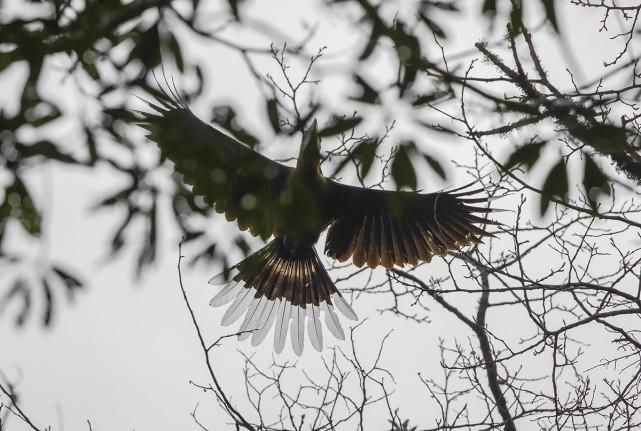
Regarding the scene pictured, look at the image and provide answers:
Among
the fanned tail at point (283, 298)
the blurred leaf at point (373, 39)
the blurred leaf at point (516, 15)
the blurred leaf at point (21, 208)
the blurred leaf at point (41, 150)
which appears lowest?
the blurred leaf at point (21, 208)

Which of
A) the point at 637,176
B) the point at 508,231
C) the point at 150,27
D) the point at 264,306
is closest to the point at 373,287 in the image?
the point at 264,306

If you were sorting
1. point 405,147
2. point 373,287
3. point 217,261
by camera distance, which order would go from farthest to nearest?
point 373,287
point 217,261
point 405,147

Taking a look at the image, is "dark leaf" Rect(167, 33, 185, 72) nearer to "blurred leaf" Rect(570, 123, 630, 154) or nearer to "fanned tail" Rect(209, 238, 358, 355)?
"blurred leaf" Rect(570, 123, 630, 154)

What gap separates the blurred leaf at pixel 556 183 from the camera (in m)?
1.34

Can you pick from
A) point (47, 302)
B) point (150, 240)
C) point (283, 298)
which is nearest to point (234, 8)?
point (150, 240)

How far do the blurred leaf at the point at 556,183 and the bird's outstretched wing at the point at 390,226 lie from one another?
3.04m

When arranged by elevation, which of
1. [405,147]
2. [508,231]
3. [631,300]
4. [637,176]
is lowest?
[405,147]

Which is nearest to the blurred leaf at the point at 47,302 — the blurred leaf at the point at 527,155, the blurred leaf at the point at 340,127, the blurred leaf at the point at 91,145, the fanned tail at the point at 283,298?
the blurred leaf at the point at 91,145

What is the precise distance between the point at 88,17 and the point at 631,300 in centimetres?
243

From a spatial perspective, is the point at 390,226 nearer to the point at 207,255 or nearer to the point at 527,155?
the point at 207,255

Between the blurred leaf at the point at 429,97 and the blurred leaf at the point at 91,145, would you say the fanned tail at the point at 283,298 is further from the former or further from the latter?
the blurred leaf at the point at 429,97

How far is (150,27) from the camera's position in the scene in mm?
1590

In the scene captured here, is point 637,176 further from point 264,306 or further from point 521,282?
point 264,306

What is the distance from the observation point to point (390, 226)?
15.6 ft
